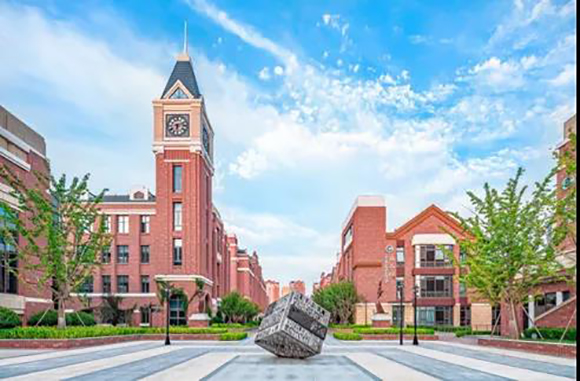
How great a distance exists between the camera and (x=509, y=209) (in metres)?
25.8

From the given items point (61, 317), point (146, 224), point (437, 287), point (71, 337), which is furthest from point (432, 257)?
point (71, 337)

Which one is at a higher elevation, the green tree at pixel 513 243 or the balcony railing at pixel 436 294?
the green tree at pixel 513 243

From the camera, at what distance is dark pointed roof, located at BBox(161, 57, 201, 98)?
168 ft

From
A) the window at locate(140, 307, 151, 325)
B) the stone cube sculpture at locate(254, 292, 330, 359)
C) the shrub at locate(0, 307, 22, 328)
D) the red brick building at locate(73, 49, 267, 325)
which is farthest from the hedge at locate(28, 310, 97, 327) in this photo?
the stone cube sculpture at locate(254, 292, 330, 359)

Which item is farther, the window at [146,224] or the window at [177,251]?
the window at [146,224]

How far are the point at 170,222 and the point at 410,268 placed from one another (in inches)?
900

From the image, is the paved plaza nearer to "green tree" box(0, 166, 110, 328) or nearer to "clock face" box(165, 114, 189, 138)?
"green tree" box(0, 166, 110, 328)

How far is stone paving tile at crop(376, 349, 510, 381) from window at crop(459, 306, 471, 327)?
3301 cm

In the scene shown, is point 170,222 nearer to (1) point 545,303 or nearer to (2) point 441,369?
(1) point 545,303

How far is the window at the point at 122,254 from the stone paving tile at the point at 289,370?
126 feet

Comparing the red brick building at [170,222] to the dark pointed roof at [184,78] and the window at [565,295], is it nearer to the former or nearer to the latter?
the dark pointed roof at [184,78]

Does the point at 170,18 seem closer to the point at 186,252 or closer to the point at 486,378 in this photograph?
the point at 486,378

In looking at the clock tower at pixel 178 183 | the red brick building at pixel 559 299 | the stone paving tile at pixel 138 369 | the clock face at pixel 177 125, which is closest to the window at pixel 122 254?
the clock tower at pixel 178 183

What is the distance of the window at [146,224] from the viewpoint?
5344cm
